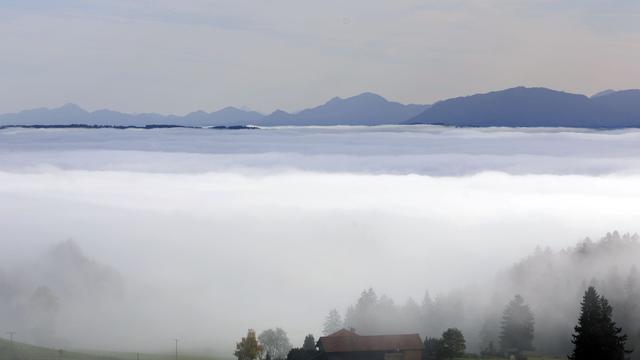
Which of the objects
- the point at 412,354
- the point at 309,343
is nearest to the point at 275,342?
the point at 309,343

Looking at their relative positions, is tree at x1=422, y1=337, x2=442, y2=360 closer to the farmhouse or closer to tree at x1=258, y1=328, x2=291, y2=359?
the farmhouse

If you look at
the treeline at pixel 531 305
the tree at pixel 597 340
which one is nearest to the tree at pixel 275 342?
the treeline at pixel 531 305

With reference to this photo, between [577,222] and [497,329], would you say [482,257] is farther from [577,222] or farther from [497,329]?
[497,329]

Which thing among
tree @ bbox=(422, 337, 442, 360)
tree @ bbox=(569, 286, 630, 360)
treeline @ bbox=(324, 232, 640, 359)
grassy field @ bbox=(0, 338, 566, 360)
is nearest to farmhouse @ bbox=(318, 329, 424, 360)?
tree @ bbox=(422, 337, 442, 360)

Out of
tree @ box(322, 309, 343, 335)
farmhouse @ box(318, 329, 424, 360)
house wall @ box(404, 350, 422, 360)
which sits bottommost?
house wall @ box(404, 350, 422, 360)

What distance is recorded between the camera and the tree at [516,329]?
6719cm

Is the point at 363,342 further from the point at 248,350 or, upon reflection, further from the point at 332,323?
the point at 248,350

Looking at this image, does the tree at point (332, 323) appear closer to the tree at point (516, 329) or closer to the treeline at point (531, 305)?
the treeline at point (531, 305)

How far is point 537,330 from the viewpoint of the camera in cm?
7075

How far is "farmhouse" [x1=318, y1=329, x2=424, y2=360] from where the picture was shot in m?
65.2

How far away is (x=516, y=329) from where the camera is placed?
225 feet

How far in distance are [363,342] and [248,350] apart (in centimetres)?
949

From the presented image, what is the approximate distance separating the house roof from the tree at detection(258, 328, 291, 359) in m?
3.88

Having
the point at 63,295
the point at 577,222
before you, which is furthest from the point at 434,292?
the point at 577,222
